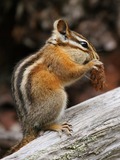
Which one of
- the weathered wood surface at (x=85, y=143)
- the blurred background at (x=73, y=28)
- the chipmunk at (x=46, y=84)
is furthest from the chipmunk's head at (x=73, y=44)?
the blurred background at (x=73, y=28)

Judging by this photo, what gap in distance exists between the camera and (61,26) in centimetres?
579

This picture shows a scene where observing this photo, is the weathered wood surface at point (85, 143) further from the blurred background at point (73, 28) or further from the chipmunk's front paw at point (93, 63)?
the blurred background at point (73, 28)

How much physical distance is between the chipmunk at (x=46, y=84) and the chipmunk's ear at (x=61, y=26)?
160 millimetres

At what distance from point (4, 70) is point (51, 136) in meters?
5.42

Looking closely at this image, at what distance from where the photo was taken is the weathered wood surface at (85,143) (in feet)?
16.4

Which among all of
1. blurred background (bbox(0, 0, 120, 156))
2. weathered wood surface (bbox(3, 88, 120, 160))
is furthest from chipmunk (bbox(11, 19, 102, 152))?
blurred background (bbox(0, 0, 120, 156))

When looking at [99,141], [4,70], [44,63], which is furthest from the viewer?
[4,70]

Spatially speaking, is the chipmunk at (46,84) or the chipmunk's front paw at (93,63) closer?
the chipmunk at (46,84)

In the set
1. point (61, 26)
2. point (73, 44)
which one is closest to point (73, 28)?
point (61, 26)

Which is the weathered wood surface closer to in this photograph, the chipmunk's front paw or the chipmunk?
the chipmunk

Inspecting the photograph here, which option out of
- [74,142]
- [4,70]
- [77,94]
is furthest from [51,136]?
[4,70]

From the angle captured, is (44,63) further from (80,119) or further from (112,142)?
(112,142)

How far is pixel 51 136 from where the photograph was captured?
5199mm

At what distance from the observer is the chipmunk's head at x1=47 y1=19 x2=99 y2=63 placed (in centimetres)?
565
